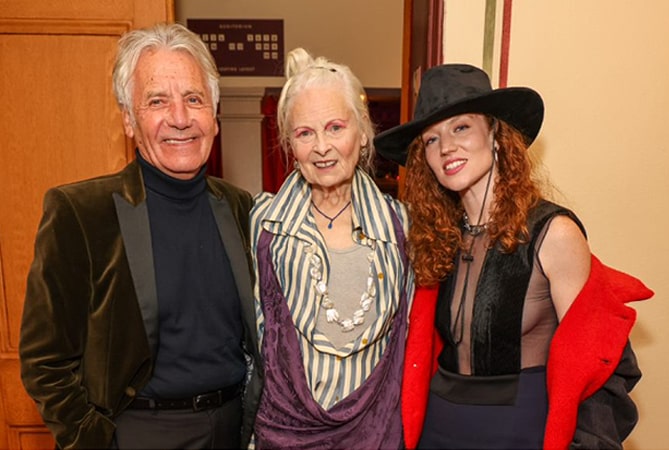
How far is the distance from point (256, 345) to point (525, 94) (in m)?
1.06

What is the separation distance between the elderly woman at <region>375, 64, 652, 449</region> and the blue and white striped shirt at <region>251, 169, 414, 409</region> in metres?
0.13

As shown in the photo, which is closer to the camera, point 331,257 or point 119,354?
point 119,354

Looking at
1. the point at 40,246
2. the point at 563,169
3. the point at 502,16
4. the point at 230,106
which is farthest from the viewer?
the point at 230,106

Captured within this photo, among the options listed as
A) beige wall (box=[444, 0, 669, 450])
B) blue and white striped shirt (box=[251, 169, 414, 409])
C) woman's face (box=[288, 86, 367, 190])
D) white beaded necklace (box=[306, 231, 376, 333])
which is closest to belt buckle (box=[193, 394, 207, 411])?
blue and white striped shirt (box=[251, 169, 414, 409])

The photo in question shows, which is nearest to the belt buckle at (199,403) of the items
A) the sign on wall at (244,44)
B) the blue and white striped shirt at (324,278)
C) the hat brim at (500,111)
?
the blue and white striped shirt at (324,278)

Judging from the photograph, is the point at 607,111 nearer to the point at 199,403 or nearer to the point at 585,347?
the point at 585,347

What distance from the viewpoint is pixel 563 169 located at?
6.10ft

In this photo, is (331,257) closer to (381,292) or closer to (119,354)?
(381,292)

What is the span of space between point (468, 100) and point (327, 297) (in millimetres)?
685

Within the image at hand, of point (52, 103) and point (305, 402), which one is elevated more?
point (52, 103)

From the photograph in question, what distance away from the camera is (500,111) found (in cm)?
139

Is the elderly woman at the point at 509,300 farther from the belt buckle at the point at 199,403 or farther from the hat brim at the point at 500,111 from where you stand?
the belt buckle at the point at 199,403

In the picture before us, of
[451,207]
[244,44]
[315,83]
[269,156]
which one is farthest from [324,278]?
[269,156]

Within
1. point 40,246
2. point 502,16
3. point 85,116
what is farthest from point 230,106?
point 40,246
